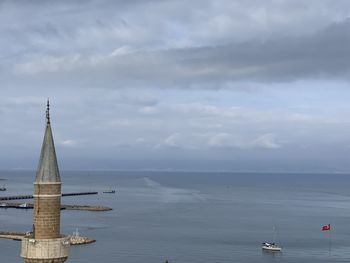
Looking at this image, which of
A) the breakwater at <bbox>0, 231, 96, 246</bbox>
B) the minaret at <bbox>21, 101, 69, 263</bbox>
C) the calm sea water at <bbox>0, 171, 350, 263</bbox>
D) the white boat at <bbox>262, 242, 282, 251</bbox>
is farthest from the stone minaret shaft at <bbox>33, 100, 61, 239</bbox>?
the white boat at <bbox>262, 242, 282, 251</bbox>

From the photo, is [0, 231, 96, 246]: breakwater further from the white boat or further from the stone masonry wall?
the stone masonry wall

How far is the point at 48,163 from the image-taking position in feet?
79.4

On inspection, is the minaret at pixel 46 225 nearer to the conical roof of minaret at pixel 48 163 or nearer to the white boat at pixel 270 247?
the conical roof of minaret at pixel 48 163

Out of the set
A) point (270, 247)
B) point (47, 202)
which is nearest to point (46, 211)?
point (47, 202)

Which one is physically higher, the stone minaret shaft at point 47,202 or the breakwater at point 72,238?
the stone minaret shaft at point 47,202

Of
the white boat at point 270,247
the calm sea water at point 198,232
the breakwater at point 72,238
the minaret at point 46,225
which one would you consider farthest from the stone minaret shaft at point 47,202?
the white boat at point 270,247

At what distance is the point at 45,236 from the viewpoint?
77.4 feet

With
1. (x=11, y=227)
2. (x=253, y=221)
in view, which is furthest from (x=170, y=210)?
(x=11, y=227)

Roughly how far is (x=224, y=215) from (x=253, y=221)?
13321 mm

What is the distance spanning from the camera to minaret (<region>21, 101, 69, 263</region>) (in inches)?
921

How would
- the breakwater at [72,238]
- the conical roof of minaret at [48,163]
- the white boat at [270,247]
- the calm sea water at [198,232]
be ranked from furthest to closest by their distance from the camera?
1. the breakwater at [72,238]
2. the white boat at [270,247]
3. the calm sea water at [198,232]
4. the conical roof of minaret at [48,163]

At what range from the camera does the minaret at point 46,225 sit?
921 inches

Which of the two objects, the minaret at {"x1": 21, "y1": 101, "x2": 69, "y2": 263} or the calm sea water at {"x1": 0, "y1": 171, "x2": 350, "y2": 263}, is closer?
the minaret at {"x1": 21, "y1": 101, "x2": 69, "y2": 263}

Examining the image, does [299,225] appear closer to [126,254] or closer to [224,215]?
[224,215]
